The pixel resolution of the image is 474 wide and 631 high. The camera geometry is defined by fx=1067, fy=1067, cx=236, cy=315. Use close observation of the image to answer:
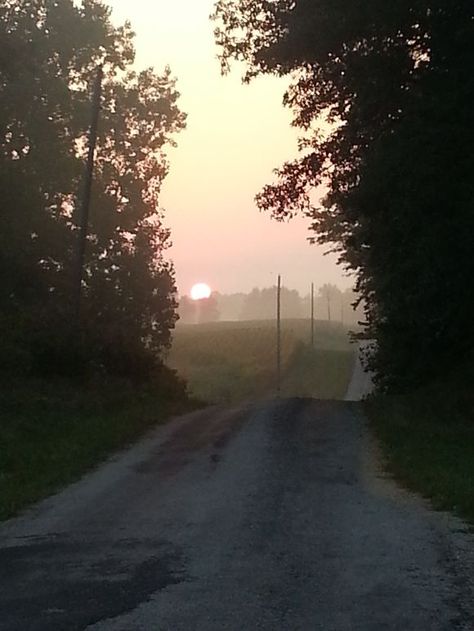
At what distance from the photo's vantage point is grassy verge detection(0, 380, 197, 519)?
15953 mm

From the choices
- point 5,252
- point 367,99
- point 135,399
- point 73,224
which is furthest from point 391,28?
point 73,224

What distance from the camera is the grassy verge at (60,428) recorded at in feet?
52.3

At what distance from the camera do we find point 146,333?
150 feet

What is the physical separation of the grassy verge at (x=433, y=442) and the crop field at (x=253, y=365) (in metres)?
30.0

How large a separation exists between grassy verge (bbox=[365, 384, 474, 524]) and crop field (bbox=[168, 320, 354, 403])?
30.0 meters

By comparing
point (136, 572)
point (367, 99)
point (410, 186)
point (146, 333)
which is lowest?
point (136, 572)

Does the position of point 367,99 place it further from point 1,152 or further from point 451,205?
point 1,152

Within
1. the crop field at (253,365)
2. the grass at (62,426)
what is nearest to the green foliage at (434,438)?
the grass at (62,426)

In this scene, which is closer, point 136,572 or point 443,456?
point 136,572

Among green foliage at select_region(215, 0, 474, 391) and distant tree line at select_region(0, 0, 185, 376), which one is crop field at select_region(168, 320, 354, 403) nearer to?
distant tree line at select_region(0, 0, 185, 376)

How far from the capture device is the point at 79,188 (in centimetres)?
4362

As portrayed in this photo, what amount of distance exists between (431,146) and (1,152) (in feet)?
65.9

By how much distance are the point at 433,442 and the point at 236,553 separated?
10.4 m

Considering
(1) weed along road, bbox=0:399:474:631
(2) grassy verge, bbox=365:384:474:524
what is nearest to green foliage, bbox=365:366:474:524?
(2) grassy verge, bbox=365:384:474:524
